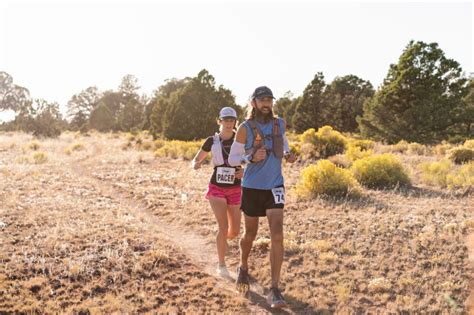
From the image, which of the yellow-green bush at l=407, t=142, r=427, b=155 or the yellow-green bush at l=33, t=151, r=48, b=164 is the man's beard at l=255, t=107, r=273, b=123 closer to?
the yellow-green bush at l=407, t=142, r=427, b=155

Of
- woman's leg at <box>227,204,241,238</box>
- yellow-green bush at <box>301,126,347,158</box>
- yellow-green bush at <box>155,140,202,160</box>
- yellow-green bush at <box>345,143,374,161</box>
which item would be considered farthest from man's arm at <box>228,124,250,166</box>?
yellow-green bush at <box>155,140,202,160</box>

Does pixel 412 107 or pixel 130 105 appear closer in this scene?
pixel 412 107

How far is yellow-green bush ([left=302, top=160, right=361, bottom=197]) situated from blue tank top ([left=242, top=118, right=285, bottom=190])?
525 centimetres

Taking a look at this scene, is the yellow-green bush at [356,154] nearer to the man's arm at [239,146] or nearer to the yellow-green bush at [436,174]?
the yellow-green bush at [436,174]

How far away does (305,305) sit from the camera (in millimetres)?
4883

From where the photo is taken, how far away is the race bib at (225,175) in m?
5.60

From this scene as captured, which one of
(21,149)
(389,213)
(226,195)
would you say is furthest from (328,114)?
(226,195)

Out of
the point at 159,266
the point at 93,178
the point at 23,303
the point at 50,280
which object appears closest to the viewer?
the point at 23,303

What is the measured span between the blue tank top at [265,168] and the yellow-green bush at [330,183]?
5250mm

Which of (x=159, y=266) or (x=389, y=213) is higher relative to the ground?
(x=389, y=213)

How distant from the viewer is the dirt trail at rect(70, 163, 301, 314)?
493 centimetres

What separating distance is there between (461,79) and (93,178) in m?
23.6

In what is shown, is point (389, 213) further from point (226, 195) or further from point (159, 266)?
point (159, 266)

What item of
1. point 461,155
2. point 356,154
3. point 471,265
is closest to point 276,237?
point 471,265
